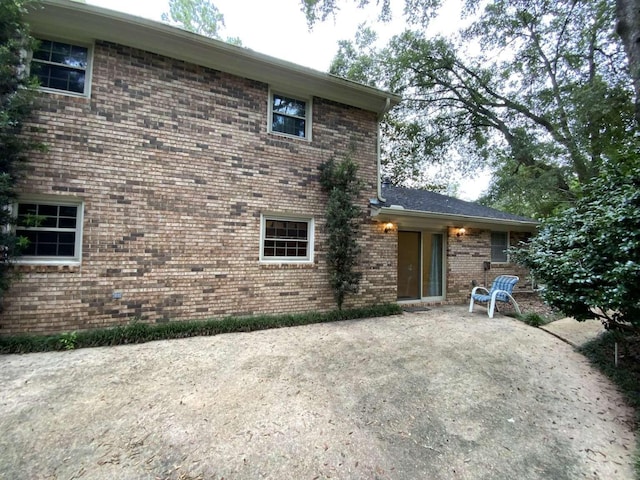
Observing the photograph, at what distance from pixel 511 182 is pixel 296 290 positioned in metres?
11.7

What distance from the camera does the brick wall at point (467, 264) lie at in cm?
916

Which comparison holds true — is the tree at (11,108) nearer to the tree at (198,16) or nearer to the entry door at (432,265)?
the entry door at (432,265)

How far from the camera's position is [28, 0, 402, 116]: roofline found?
493 cm

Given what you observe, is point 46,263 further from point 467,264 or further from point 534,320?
point 467,264

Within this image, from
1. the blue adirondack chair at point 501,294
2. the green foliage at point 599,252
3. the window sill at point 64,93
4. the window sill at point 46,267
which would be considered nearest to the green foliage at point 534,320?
the blue adirondack chair at point 501,294

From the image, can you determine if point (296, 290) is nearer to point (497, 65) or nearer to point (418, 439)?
point (418, 439)

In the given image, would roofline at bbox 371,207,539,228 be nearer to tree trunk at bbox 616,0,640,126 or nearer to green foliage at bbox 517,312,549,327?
green foliage at bbox 517,312,549,327

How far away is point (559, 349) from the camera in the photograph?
5.11 metres

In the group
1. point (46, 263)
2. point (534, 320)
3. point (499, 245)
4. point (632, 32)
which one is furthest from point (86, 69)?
point (499, 245)

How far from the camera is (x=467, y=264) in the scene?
941 cm

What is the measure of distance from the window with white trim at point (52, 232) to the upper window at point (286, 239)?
11.0ft

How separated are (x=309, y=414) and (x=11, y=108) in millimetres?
5980

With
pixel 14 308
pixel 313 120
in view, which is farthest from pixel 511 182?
pixel 14 308

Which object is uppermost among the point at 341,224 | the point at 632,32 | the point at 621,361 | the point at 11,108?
the point at 632,32
